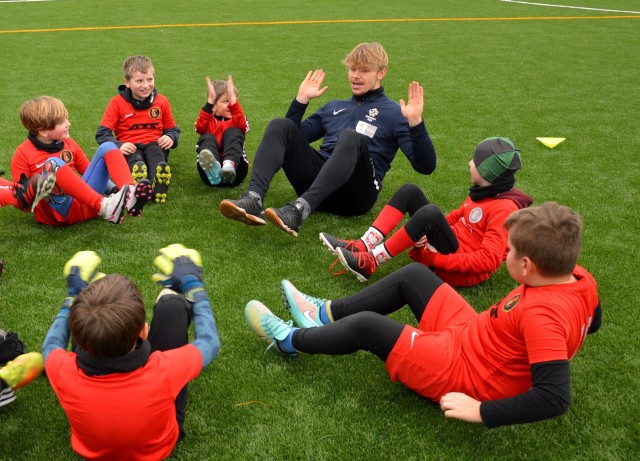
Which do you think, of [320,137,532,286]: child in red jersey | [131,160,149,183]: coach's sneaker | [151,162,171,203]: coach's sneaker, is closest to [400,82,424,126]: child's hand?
[320,137,532,286]: child in red jersey

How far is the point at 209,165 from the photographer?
5.07m

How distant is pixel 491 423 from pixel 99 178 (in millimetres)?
3272

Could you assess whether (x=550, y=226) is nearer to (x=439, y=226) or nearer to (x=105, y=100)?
(x=439, y=226)

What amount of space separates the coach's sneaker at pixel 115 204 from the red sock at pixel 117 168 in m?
0.22

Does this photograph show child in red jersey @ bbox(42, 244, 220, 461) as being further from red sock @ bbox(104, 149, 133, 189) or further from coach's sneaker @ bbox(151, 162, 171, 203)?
coach's sneaker @ bbox(151, 162, 171, 203)

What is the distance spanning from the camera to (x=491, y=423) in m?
2.39

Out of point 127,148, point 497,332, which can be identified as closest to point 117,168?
point 127,148

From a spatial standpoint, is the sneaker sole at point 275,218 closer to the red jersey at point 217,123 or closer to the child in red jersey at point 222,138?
the child in red jersey at point 222,138

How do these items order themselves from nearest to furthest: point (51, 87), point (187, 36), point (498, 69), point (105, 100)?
point (105, 100) < point (51, 87) < point (498, 69) < point (187, 36)

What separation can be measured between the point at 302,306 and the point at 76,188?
188 cm

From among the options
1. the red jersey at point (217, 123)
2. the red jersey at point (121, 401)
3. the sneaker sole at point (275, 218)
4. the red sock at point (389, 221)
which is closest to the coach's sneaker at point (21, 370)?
the red jersey at point (121, 401)

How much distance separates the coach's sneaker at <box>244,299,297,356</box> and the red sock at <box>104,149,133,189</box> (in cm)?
171

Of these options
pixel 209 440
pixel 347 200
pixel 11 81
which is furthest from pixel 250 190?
pixel 11 81

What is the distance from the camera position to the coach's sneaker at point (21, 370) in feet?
8.39
